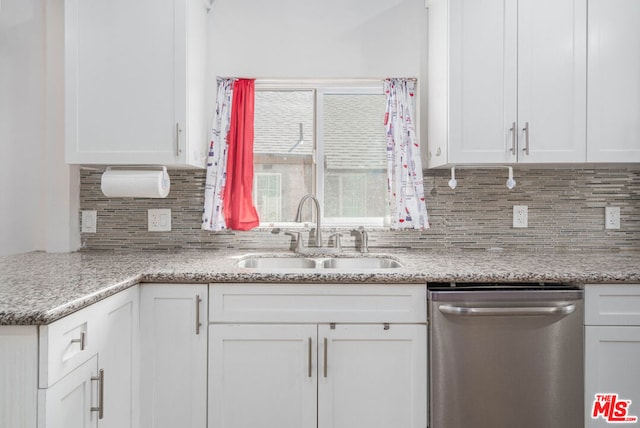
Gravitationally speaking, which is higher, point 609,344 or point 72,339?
point 72,339

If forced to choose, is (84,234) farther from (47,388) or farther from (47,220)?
(47,388)

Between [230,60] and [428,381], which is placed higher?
[230,60]

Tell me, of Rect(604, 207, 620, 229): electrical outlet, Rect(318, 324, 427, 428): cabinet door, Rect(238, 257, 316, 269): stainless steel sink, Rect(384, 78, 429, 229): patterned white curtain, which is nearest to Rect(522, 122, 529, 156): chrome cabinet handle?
Rect(384, 78, 429, 229): patterned white curtain

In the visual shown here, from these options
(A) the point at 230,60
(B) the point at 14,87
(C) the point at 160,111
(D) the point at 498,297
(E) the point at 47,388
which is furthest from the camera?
(A) the point at 230,60

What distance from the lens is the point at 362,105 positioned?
236cm

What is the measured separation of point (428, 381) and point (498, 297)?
0.43 m

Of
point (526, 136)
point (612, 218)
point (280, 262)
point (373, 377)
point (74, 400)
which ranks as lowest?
point (373, 377)

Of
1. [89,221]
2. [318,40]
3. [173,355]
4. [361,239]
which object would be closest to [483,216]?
[361,239]

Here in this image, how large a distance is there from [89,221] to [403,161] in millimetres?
1749

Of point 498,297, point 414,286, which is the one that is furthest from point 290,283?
point 498,297

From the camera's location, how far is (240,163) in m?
2.24

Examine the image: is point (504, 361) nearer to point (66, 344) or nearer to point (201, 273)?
point (201, 273)

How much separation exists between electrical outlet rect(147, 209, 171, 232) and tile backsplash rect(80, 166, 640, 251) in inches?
1.0

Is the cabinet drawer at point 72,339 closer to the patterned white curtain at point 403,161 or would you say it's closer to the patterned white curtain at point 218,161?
the patterned white curtain at point 218,161
